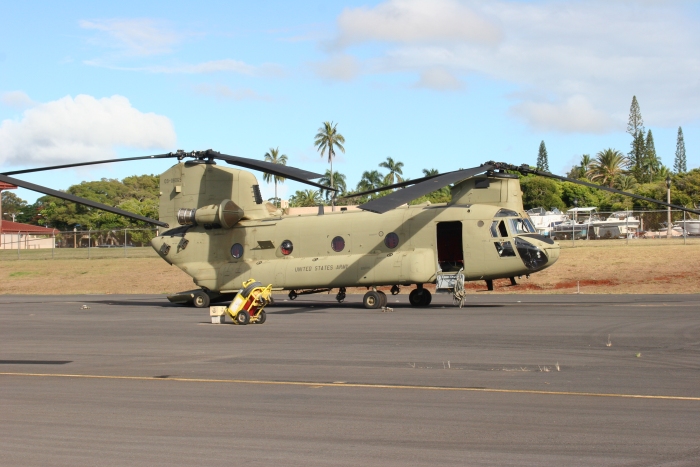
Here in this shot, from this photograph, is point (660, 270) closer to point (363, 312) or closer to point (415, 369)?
point (363, 312)

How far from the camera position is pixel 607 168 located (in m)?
109

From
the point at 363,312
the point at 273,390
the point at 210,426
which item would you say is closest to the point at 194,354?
the point at 273,390

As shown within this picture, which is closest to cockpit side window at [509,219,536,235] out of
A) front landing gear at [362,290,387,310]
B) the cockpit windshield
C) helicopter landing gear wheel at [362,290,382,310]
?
the cockpit windshield

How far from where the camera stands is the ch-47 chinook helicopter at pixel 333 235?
80.0 ft

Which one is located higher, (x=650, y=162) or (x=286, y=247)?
(x=650, y=162)

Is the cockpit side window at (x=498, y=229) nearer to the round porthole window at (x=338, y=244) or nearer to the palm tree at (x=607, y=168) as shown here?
the round porthole window at (x=338, y=244)

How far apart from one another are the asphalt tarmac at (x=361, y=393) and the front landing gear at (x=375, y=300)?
5500mm

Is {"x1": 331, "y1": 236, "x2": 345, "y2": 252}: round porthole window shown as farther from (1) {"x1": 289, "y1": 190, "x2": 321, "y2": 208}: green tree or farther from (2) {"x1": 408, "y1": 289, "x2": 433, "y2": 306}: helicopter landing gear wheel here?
(1) {"x1": 289, "y1": 190, "x2": 321, "y2": 208}: green tree

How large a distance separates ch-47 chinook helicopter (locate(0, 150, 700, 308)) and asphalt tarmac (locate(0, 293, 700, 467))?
5.10 metres

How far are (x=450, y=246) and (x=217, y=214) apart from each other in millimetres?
8735

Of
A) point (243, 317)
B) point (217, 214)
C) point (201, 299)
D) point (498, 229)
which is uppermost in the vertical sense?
point (217, 214)

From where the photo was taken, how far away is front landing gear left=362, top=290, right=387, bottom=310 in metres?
25.2

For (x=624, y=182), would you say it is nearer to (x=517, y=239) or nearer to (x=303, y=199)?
(x=303, y=199)

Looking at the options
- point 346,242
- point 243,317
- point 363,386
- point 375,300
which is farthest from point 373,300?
point 363,386
